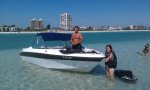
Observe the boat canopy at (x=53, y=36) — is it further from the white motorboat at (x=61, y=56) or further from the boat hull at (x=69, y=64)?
the boat hull at (x=69, y=64)

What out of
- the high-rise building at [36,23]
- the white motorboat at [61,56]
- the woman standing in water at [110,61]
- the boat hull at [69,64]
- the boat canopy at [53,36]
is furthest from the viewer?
the high-rise building at [36,23]

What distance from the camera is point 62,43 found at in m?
15.7

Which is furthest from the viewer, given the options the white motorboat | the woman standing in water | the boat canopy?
the boat canopy

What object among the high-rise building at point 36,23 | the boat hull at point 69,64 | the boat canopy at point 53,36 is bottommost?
the boat hull at point 69,64

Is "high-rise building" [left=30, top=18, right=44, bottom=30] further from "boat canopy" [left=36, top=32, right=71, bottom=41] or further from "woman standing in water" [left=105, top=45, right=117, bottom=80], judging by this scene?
"woman standing in water" [left=105, top=45, right=117, bottom=80]

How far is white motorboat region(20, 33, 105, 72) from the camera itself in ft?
40.1

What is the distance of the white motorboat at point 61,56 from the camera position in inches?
481

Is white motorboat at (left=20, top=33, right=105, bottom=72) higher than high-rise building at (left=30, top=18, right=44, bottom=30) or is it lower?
lower

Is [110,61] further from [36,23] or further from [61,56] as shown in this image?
[36,23]

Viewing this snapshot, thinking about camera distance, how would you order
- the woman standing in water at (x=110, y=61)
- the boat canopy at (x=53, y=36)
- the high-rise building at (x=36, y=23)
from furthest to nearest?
1. the high-rise building at (x=36, y=23)
2. the boat canopy at (x=53, y=36)
3. the woman standing in water at (x=110, y=61)

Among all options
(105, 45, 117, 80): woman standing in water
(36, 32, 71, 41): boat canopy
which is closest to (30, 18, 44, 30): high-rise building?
(36, 32, 71, 41): boat canopy

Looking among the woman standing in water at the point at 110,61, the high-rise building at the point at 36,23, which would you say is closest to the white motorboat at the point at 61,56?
the woman standing in water at the point at 110,61

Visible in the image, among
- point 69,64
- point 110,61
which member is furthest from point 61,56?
point 110,61

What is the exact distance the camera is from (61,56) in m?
12.8
